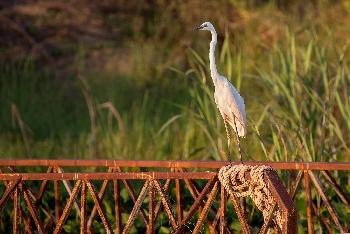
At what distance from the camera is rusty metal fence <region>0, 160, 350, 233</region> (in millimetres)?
5654

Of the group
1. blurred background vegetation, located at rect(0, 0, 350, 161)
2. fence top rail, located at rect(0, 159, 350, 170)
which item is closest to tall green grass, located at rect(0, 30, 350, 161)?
blurred background vegetation, located at rect(0, 0, 350, 161)

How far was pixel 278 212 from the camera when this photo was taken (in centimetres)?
525

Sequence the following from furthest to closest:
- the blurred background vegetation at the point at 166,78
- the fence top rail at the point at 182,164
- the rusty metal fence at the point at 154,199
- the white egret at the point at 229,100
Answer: the blurred background vegetation at the point at 166,78, the white egret at the point at 229,100, the fence top rail at the point at 182,164, the rusty metal fence at the point at 154,199

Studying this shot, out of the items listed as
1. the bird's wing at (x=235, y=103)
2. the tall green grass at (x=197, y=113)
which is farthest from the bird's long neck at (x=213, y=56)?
the tall green grass at (x=197, y=113)

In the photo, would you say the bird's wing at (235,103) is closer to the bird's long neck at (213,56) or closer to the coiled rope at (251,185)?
the bird's long neck at (213,56)

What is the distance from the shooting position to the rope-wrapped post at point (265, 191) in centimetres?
510

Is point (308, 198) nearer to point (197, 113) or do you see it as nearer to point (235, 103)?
point (235, 103)

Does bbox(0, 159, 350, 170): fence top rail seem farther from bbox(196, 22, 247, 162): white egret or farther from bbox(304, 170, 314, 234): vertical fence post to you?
bbox(196, 22, 247, 162): white egret

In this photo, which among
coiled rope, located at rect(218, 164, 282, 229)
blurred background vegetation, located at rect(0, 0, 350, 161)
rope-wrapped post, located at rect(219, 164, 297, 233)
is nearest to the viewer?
rope-wrapped post, located at rect(219, 164, 297, 233)

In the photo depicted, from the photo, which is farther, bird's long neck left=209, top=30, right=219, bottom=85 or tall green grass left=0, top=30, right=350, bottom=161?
tall green grass left=0, top=30, right=350, bottom=161

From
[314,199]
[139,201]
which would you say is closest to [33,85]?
[314,199]

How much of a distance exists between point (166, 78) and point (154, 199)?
8.35m

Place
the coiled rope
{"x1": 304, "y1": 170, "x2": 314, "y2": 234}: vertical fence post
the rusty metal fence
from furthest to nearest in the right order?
1. {"x1": 304, "y1": 170, "x2": 314, "y2": 234}: vertical fence post
2. the rusty metal fence
3. the coiled rope

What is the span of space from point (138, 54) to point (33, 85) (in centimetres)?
156
